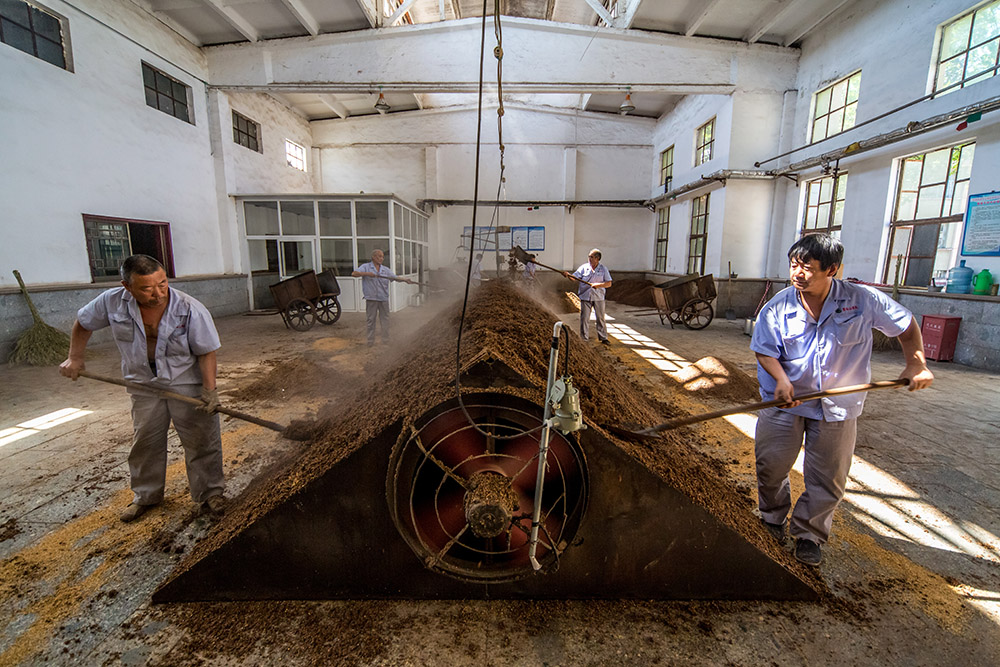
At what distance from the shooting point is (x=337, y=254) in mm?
10695

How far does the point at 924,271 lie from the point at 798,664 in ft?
24.3

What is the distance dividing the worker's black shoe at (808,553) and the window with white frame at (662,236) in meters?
12.5

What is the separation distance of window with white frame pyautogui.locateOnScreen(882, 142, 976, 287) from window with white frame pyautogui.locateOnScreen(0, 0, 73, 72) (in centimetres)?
1246

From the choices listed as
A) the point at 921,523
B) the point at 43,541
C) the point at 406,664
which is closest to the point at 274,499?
the point at 406,664

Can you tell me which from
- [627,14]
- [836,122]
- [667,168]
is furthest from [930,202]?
[667,168]

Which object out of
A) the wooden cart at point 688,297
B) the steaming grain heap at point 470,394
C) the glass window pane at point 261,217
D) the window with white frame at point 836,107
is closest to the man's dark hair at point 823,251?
the steaming grain heap at point 470,394

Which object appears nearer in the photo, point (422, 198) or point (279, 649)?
point (279, 649)

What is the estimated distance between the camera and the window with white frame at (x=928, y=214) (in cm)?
599

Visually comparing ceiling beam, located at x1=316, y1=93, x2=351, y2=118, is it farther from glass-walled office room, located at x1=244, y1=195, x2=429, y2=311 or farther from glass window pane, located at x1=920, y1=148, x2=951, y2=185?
glass window pane, located at x1=920, y1=148, x2=951, y2=185

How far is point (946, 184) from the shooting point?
6141mm

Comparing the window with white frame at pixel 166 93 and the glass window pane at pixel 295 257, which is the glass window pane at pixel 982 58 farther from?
the window with white frame at pixel 166 93

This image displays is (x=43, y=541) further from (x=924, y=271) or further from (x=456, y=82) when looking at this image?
(x=924, y=271)

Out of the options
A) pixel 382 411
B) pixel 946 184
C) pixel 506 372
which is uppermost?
pixel 946 184

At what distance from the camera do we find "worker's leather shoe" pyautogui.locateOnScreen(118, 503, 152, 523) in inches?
96.9
